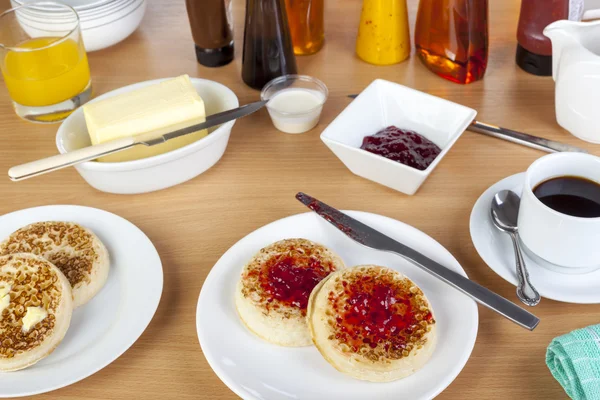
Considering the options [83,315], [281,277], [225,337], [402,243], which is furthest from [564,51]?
[83,315]

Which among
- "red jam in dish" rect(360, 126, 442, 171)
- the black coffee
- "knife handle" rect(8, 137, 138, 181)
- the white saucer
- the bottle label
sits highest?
the bottle label

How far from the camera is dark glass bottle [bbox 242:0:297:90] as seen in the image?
4.46ft

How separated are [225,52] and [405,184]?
654 mm

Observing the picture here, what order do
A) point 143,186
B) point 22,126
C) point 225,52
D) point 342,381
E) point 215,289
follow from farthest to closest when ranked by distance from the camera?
point 225,52 < point 22,126 < point 143,186 < point 215,289 < point 342,381

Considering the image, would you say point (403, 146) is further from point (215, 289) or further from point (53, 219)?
point (53, 219)

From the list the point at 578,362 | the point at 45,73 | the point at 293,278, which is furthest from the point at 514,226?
the point at 45,73

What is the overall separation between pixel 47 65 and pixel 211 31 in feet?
1.27

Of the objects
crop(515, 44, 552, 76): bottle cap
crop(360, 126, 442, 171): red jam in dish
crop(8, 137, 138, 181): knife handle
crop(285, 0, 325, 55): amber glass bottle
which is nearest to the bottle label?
crop(515, 44, 552, 76): bottle cap

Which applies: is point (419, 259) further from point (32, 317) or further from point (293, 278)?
point (32, 317)

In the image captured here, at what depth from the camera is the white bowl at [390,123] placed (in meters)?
1.13

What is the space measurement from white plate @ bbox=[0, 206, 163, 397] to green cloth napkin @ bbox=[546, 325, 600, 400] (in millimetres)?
576

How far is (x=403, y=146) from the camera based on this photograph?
3.89 feet

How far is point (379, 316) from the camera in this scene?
854 millimetres

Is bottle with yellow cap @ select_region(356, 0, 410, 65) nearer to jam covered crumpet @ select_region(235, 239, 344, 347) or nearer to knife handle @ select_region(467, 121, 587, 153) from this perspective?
knife handle @ select_region(467, 121, 587, 153)
